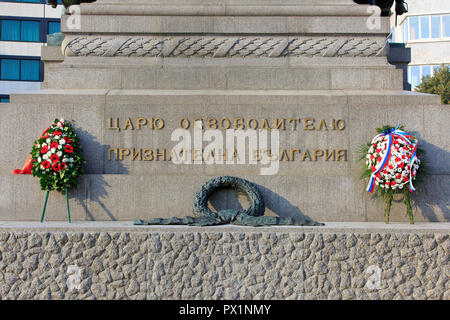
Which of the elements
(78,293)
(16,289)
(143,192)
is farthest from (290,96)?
(16,289)

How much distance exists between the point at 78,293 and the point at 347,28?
794cm

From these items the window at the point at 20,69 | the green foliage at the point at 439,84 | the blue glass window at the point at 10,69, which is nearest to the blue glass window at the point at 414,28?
the green foliage at the point at 439,84

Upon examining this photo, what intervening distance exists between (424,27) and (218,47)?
38.4 m

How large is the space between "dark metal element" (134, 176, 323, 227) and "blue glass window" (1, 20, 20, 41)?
5006 cm

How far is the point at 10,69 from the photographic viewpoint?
2083 inches

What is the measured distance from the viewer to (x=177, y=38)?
11.7 m

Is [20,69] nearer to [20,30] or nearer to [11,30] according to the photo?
[20,30]

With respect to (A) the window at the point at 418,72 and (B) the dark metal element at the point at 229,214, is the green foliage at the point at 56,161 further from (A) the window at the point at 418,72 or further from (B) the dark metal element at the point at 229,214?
(A) the window at the point at 418,72

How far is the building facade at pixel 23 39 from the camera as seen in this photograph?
52969 millimetres

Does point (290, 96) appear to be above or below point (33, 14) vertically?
below

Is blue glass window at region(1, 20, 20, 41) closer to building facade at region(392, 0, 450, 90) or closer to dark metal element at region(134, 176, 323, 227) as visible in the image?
building facade at region(392, 0, 450, 90)
